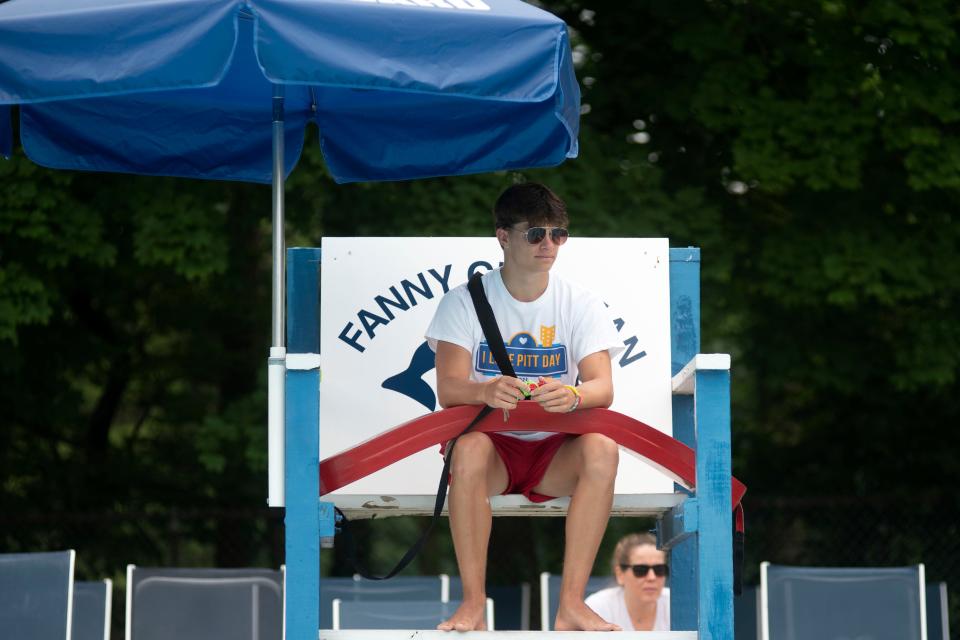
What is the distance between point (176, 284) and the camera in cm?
1327

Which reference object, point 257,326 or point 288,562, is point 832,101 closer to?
point 257,326

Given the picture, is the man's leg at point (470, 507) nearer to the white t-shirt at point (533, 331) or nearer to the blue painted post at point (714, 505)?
the white t-shirt at point (533, 331)

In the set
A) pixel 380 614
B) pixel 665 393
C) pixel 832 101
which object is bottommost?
pixel 380 614

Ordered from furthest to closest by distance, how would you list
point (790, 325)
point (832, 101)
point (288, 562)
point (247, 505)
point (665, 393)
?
point (247, 505), point (790, 325), point (832, 101), point (665, 393), point (288, 562)

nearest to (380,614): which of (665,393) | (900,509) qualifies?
(665,393)

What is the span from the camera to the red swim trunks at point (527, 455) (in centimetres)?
409

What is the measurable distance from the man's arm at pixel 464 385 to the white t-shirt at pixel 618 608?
278 centimetres

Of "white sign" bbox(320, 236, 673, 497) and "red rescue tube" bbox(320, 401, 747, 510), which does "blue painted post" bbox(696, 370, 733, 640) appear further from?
"white sign" bbox(320, 236, 673, 497)

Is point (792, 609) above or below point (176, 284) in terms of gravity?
below

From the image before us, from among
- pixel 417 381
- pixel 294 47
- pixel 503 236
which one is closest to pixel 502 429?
pixel 503 236

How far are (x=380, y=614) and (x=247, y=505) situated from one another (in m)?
6.44

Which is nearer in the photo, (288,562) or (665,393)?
(288,562)

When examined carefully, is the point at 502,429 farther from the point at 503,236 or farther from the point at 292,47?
the point at 292,47

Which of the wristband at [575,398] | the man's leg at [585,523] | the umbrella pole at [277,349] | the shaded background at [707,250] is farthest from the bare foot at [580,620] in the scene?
the shaded background at [707,250]
